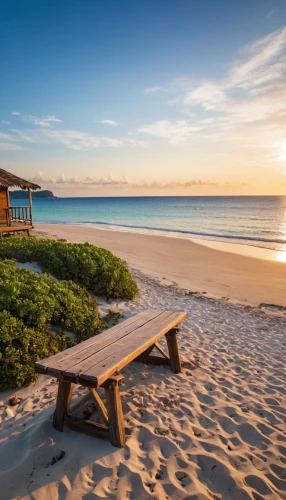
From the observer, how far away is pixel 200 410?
404 cm

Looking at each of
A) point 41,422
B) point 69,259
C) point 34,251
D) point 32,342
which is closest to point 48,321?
point 32,342

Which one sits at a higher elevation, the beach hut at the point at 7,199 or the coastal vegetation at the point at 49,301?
the beach hut at the point at 7,199

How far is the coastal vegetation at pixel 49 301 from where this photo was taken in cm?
473

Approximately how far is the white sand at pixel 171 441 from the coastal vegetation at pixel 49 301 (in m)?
0.50

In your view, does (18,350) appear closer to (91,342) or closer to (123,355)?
(91,342)

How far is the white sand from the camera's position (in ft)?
9.46

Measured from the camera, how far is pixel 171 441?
3.41 m

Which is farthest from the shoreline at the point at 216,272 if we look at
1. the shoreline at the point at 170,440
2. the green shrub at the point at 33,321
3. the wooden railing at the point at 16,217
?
the wooden railing at the point at 16,217

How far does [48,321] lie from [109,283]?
8.56 feet

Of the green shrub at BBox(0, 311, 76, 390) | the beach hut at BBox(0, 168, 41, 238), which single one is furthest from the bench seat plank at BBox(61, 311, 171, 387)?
the beach hut at BBox(0, 168, 41, 238)

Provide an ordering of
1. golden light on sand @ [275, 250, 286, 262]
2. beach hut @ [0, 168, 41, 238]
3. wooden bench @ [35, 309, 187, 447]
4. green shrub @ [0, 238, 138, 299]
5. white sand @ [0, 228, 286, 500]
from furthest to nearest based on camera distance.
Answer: beach hut @ [0, 168, 41, 238], golden light on sand @ [275, 250, 286, 262], green shrub @ [0, 238, 138, 299], wooden bench @ [35, 309, 187, 447], white sand @ [0, 228, 286, 500]

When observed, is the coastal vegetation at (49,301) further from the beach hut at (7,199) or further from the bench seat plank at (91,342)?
the beach hut at (7,199)

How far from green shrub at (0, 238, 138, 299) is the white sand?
3.18m

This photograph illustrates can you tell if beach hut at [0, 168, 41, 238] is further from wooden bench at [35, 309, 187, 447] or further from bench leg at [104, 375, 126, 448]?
bench leg at [104, 375, 126, 448]
